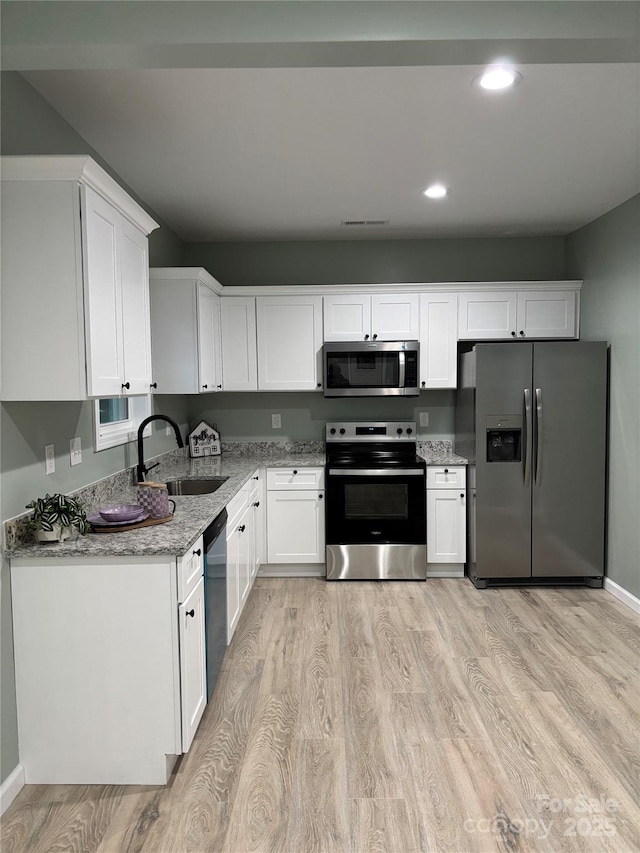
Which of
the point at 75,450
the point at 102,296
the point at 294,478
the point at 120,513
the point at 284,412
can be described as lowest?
the point at 294,478

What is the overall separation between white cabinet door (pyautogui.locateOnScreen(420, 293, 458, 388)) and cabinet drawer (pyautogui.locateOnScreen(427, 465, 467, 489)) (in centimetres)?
66

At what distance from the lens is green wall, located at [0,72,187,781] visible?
201cm

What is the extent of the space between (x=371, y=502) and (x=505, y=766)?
2.15 metres

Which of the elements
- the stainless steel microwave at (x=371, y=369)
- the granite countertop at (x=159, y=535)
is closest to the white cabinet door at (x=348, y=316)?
the stainless steel microwave at (x=371, y=369)

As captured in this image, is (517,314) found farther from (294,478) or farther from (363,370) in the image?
(294,478)

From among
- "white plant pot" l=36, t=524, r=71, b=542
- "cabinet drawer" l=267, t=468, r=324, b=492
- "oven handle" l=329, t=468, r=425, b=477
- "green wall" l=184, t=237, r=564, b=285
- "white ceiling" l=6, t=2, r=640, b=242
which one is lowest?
"cabinet drawer" l=267, t=468, r=324, b=492

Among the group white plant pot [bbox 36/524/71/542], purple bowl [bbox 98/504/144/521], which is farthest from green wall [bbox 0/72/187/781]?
purple bowl [bbox 98/504/144/521]

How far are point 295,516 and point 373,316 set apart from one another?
5.35 feet

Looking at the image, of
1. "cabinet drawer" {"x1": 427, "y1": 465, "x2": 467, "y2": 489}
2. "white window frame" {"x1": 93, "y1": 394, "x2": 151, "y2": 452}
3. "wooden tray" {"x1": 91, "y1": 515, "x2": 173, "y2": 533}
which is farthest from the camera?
"cabinet drawer" {"x1": 427, "y1": 465, "x2": 467, "y2": 489}

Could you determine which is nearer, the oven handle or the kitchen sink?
the kitchen sink

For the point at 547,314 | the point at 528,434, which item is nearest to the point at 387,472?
the point at 528,434

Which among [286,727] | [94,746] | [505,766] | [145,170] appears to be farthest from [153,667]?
[145,170]

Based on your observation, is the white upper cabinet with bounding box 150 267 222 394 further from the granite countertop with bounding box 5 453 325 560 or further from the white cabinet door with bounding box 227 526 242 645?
the white cabinet door with bounding box 227 526 242 645

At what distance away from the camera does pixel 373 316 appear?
14.4 feet
